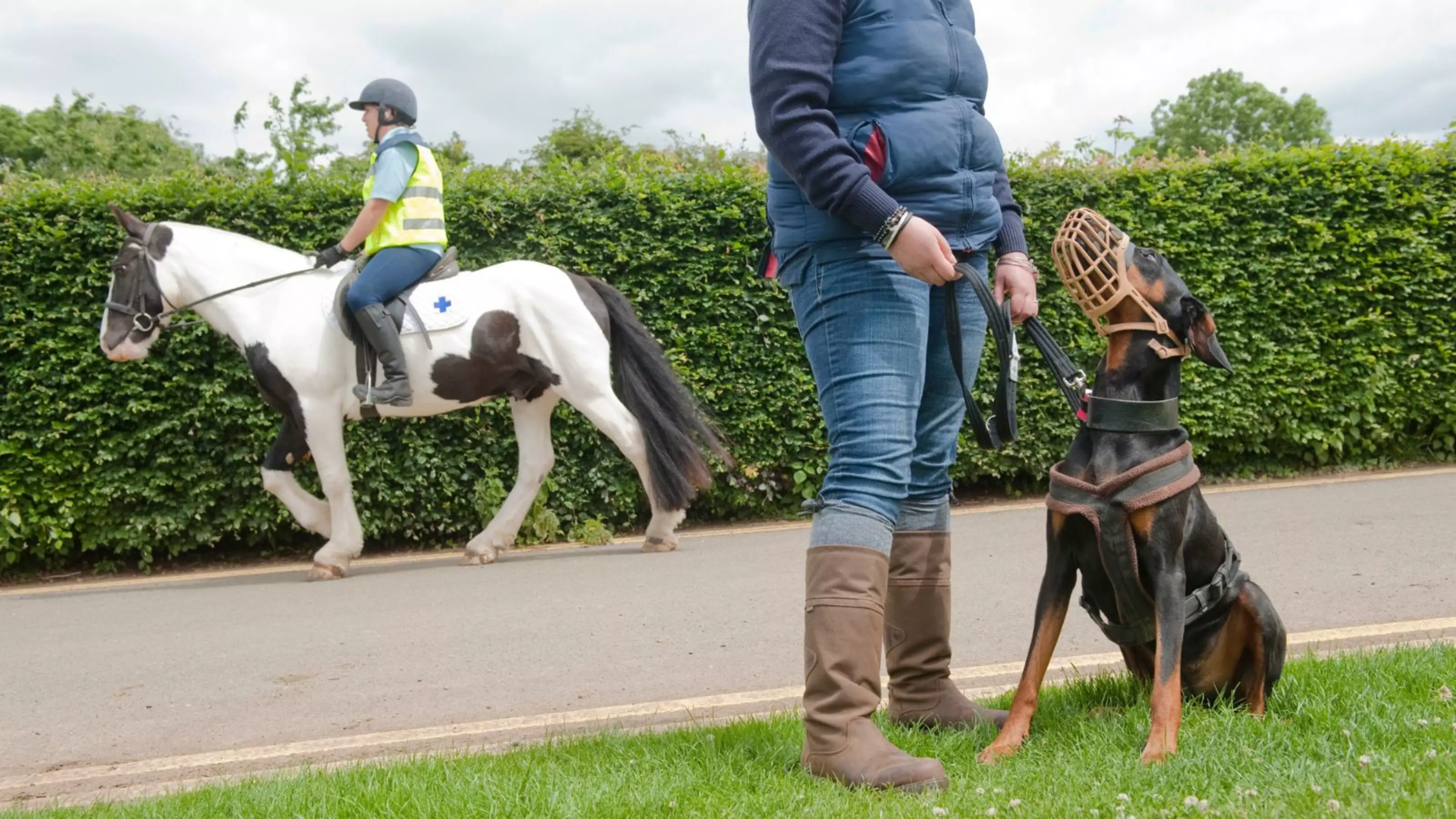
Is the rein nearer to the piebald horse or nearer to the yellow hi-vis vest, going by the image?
the piebald horse

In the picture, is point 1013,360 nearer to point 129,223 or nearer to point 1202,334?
point 1202,334

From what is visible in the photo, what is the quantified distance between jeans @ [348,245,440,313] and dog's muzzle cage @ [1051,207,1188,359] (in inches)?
193

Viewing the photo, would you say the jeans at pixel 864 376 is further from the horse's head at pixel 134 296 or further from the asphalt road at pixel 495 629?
the horse's head at pixel 134 296

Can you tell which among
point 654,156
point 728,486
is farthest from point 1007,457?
point 654,156

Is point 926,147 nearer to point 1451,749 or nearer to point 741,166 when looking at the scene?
point 1451,749

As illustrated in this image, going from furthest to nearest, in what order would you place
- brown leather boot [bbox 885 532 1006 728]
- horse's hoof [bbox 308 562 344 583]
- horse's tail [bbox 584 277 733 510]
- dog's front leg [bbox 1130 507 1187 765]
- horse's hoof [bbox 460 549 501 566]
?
horse's hoof [bbox 460 549 501 566] → horse's tail [bbox 584 277 733 510] → horse's hoof [bbox 308 562 344 583] → brown leather boot [bbox 885 532 1006 728] → dog's front leg [bbox 1130 507 1187 765]

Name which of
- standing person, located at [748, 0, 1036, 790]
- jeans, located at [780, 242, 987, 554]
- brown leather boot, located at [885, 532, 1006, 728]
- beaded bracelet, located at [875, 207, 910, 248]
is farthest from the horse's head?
beaded bracelet, located at [875, 207, 910, 248]

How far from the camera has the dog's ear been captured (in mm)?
2967

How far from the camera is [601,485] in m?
8.39

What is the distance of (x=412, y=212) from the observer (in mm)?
7047

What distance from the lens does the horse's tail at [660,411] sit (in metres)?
7.48

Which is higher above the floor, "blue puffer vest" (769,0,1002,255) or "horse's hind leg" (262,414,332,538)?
"blue puffer vest" (769,0,1002,255)

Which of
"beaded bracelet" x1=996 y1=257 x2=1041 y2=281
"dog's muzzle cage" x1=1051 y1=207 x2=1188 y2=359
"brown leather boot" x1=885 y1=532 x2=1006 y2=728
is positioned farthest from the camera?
"beaded bracelet" x1=996 y1=257 x2=1041 y2=281

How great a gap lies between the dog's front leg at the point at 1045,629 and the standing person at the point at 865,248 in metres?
0.39
